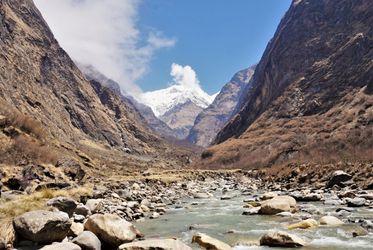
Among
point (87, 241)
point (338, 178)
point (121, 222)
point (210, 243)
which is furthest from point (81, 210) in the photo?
point (338, 178)

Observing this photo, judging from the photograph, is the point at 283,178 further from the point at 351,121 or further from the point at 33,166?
the point at 351,121

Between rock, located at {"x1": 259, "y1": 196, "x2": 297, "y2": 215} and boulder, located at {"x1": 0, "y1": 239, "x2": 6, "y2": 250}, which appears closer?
boulder, located at {"x1": 0, "y1": 239, "x2": 6, "y2": 250}

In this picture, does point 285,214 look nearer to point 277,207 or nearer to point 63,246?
point 277,207

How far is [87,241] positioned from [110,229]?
182 centimetres

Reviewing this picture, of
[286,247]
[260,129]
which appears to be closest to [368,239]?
[286,247]

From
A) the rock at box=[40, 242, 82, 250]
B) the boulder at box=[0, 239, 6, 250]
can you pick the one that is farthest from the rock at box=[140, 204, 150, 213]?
the boulder at box=[0, 239, 6, 250]

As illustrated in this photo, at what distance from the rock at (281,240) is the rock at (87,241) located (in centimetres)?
754

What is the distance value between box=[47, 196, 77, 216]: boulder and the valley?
2.6 inches

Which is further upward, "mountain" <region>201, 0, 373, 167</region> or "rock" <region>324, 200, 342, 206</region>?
"mountain" <region>201, 0, 373, 167</region>

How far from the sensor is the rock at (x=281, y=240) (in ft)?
64.9

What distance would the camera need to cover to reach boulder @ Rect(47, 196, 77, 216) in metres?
23.0

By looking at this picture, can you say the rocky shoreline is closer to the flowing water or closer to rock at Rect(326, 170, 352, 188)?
the flowing water

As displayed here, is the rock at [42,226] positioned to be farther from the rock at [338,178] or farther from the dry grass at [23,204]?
the rock at [338,178]

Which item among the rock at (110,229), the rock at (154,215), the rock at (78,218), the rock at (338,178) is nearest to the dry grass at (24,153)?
the rock at (154,215)
